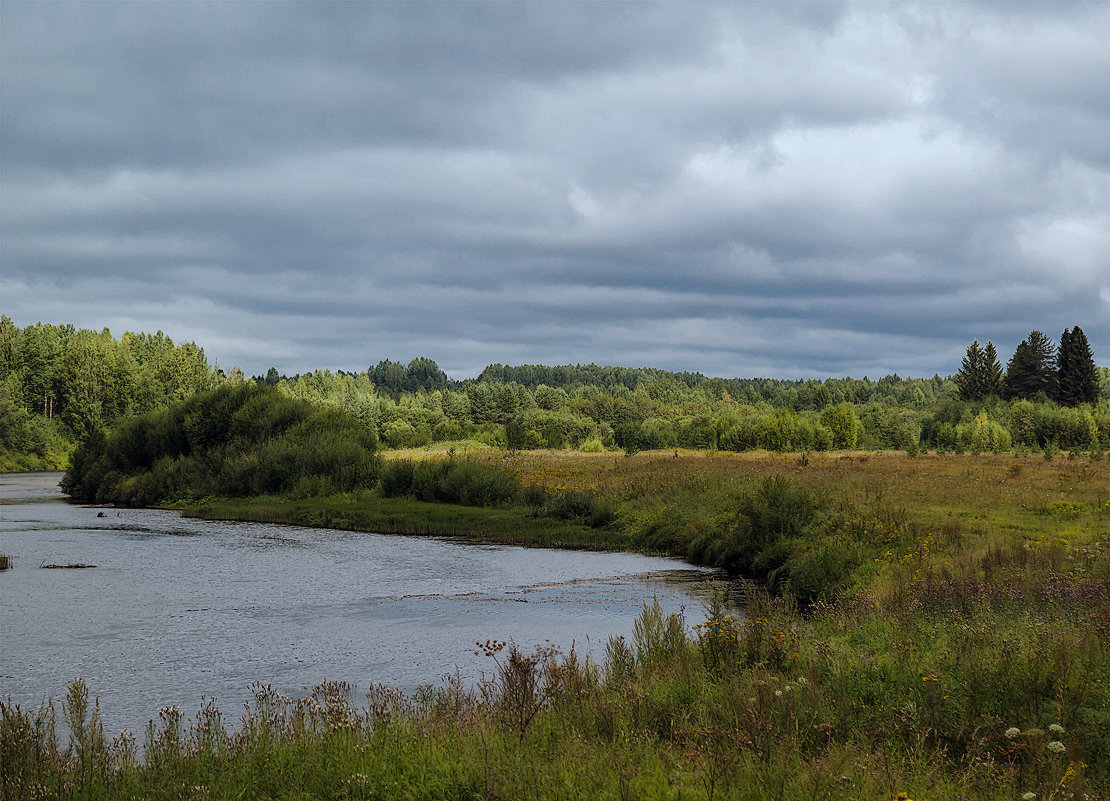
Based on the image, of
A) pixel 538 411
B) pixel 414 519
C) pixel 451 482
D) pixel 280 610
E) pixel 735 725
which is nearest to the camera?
pixel 735 725

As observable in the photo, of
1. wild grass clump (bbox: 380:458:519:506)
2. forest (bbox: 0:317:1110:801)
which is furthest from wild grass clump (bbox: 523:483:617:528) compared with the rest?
wild grass clump (bbox: 380:458:519:506)

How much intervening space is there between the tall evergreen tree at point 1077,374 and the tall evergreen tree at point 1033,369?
505 centimetres

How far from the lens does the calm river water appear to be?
16.5 metres

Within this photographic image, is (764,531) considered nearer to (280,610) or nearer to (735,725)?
(280,610)

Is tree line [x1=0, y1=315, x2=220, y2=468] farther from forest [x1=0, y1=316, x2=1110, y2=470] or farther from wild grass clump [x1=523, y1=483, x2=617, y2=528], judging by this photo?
wild grass clump [x1=523, y1=483, x2=617, y2=528]

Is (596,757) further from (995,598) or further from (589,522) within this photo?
(589,522)

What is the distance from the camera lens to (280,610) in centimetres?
2409

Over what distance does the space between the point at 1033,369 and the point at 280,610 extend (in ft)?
408

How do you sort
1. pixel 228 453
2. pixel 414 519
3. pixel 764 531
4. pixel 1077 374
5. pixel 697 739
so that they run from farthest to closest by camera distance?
1. pixel 1077 374
2. pixel 228 453
3. pixel 414 519
4. pixel 764 531
5. pixel 697 739

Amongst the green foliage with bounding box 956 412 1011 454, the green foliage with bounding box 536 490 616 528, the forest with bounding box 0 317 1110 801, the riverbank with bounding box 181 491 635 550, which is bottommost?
the riverbank with bounding box 181 491 635 550

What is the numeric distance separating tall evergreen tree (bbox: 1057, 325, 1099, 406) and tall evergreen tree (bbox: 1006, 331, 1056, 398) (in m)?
5.05

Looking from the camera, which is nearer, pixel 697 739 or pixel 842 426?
pixel 697 739

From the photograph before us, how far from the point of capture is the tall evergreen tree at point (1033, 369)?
121 m

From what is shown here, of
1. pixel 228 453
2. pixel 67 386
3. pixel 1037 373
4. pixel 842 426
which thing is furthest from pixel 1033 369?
pixel 67 386
